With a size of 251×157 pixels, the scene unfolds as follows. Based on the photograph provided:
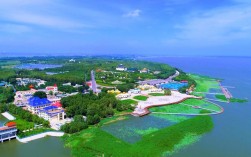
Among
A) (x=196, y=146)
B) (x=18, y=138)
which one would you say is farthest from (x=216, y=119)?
(x=18, y=138)

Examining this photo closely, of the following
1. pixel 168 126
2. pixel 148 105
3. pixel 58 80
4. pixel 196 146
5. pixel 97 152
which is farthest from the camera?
pixel 58 80

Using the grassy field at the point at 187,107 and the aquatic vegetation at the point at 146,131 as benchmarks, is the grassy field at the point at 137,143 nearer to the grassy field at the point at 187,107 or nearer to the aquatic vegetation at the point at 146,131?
the aquatic vegetation at the point at 146,131

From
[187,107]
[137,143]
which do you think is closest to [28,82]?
[187,107]

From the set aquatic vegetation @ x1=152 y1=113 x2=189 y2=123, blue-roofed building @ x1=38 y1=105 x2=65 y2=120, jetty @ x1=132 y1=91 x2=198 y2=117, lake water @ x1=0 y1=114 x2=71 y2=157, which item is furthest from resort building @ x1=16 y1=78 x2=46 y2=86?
aquatic vegetation @ x1=152 y1=113 x2=189 y2=123

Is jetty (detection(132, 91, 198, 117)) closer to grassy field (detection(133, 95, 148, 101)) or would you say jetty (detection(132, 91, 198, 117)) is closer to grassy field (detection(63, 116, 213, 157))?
grassy field (detection(133, 95, 148, 101))

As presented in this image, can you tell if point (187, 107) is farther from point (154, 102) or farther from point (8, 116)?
point (8, 116)

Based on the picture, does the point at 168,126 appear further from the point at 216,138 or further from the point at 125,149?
the point at 125,149

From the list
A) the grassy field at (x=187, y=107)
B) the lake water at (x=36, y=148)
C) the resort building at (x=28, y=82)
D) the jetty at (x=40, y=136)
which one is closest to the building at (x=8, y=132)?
the lake water at (x=36, y=148)
